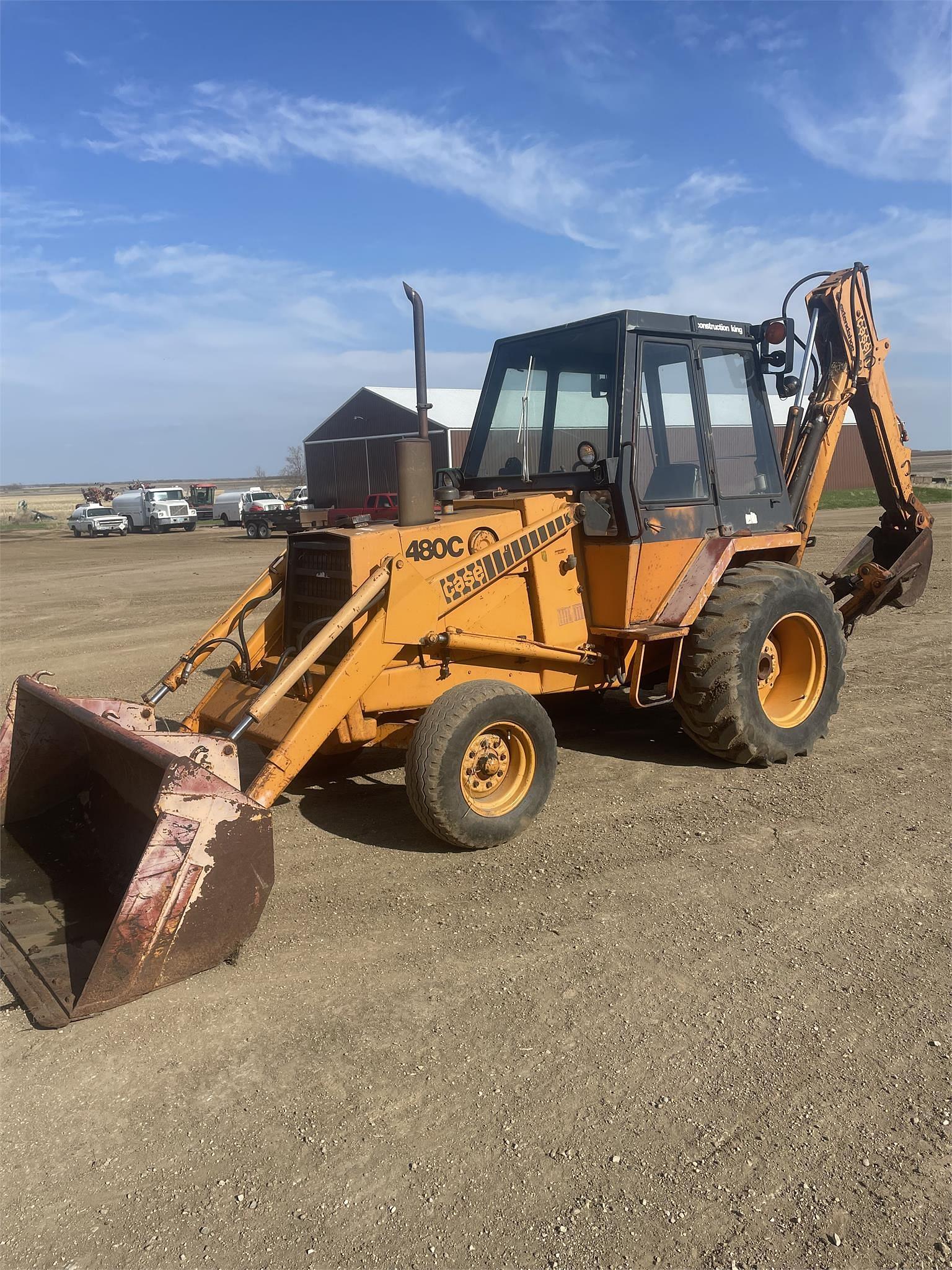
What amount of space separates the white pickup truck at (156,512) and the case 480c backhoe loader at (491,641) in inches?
1418

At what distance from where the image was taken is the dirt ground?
2.48 metres

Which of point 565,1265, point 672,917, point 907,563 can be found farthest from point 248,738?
point 907,563

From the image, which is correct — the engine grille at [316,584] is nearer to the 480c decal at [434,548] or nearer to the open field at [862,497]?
the 480c decal at [434,548]

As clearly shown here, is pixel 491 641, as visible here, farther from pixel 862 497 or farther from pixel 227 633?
pixel 862 497

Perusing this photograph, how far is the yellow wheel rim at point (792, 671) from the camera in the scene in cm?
614

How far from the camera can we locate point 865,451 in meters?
7.54

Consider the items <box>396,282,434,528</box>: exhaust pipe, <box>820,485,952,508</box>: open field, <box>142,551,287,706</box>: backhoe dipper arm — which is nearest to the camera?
<box>396,282,434,528</box>: exhaust pipe

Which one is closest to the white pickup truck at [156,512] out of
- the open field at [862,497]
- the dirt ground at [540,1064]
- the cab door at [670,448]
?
the open field at [862,497]

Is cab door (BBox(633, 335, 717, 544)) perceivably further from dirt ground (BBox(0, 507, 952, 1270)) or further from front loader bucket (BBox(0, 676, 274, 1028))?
front loader bucket (BBox(0, 676, 274, 1028))

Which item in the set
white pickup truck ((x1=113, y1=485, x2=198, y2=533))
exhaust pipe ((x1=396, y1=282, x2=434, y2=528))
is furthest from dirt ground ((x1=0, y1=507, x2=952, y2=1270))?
white pickup truck ((x1=113, y1=485, x2=198, y2=533))

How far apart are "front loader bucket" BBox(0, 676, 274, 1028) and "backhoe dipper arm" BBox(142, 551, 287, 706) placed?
0.57 m

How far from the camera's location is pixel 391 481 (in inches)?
1545

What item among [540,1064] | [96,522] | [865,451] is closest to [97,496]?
[96,522]

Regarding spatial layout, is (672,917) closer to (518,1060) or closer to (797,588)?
(518,1060)
